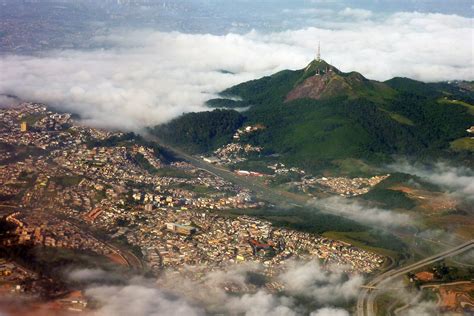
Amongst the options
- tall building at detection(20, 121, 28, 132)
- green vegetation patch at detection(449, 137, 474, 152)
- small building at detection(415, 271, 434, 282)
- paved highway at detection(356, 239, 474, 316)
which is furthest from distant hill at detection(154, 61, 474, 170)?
small building at detection(415, 271, 434, 282)

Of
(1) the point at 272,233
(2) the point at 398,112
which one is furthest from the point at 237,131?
(1) the point at 272,233

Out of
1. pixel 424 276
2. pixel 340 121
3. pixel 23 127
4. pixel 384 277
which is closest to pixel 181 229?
pixel 384 277

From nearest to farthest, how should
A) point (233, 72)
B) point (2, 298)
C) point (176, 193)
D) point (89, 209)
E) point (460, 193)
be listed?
point (2, 298), point (89, 209), point (176, 193), point (460, 193), point (233, 72)

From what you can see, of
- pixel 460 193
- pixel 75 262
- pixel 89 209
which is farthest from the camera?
pixel 460 193

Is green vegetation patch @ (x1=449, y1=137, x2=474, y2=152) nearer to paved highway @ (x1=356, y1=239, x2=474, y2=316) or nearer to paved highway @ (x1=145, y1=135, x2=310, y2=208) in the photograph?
paved highway @ (x1=145, y1=135, x2=310, y2=208)

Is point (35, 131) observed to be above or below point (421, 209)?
above

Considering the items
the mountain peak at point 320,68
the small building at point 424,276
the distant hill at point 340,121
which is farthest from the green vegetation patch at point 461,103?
the small building at point 424,276

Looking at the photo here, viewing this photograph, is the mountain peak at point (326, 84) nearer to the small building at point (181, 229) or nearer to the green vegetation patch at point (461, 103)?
the green vegetation patch at point (461, 103)

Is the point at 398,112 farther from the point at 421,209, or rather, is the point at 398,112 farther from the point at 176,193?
the point at 176,193
